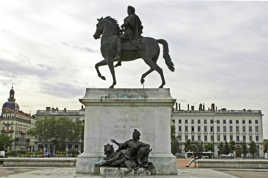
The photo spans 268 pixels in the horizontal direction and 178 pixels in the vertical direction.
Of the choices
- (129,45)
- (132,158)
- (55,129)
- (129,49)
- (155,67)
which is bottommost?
(132,158)

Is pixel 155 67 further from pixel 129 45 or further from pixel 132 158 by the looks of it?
pixel 132 158

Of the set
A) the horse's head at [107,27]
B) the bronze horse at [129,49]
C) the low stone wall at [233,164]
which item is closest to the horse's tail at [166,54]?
the bronze horse at [129,49]

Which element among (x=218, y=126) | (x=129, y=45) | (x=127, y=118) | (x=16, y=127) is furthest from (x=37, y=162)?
(x=16, y=127)

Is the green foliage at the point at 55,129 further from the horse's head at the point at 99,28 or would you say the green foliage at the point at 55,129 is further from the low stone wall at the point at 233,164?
the horse's head at the point at 99,28

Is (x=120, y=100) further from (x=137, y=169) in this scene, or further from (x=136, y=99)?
(x=137, y=169)

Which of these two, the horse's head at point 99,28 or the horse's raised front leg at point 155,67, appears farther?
the horse's head at point 99,28

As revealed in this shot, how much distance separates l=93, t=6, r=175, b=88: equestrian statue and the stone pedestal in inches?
39.7

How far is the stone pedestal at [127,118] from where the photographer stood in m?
15.3

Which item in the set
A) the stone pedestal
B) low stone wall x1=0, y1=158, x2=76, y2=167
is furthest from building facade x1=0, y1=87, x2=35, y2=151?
the stone pedestal

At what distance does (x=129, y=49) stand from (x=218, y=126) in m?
114

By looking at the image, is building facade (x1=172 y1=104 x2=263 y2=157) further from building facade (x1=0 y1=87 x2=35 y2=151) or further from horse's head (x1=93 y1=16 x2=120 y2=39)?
horse's head (x1=93 y1=16 x2=120 y2=39)

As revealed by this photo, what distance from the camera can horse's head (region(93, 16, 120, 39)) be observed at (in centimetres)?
1653

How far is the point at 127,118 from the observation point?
1552cm

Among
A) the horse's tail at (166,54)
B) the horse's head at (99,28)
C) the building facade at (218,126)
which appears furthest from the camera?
the building facade at (218,126)
